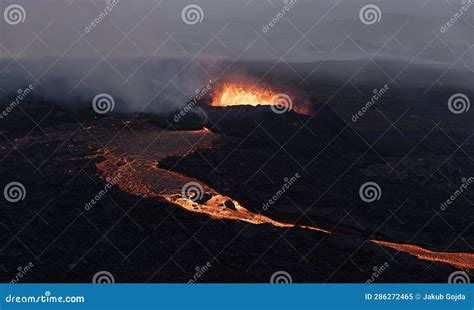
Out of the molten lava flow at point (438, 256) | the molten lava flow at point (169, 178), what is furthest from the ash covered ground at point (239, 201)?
the molten lava flow at point (438, 256)

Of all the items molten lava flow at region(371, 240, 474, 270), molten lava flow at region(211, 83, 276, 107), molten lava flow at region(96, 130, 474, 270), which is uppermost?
molten lava flow at region(211, 83, 276, 107)

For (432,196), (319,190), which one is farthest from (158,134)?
(432,196)

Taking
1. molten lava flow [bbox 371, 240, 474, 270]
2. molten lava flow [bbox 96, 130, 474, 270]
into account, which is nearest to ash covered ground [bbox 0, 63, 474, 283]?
molten lava flow [bbox 96, 130, 474, 270]

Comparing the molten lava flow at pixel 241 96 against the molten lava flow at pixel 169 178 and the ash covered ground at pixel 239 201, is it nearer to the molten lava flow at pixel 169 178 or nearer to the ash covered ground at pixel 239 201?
the ash covered ground at pixel 239 201

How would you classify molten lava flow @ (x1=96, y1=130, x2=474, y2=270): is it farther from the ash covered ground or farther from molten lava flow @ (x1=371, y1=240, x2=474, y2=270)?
the ash covered ground

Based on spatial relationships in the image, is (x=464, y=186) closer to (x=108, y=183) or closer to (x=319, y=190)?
(x=319, y=190)

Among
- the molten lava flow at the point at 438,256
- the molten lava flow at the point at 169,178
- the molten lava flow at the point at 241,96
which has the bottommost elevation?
the molten lava flow at the point at 438,256

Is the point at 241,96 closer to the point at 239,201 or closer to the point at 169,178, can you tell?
the point at 169,178
